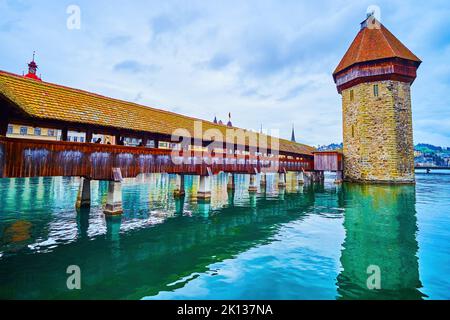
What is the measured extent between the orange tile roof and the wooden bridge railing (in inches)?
919

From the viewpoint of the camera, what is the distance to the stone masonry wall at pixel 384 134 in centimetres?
2781

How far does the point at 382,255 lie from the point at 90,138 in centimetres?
1308

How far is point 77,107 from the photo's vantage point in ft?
38.8

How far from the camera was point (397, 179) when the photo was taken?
27766mm

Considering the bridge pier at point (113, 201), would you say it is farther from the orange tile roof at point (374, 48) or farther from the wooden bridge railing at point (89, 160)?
the orange tile roof at point (374, 48)

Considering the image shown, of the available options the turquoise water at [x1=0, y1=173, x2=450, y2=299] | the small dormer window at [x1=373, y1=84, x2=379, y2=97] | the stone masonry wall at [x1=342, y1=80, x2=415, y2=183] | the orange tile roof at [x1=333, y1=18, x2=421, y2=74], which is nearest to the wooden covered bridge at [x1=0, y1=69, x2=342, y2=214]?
the turquoise water at [x1=0, y1=173, x2=450, y2=299]

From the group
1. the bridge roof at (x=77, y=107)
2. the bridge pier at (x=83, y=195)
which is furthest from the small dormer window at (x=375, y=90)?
the bridge pier at (x=83, y=195)

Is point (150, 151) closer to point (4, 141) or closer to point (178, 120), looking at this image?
point (178, 120)

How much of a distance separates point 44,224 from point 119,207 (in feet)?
10.5

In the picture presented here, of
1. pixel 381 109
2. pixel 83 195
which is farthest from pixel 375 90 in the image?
pixel 83 195

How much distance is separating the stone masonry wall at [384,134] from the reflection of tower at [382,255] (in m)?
17.4

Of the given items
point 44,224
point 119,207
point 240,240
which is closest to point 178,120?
point 119,207
